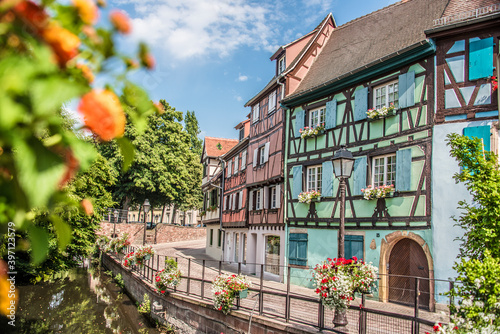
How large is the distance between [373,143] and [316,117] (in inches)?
143

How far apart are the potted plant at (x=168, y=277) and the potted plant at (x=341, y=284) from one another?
6922 mm

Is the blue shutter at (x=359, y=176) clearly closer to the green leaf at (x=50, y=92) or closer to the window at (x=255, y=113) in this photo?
the window at (x=255, y=113)

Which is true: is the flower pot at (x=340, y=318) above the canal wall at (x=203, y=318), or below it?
above

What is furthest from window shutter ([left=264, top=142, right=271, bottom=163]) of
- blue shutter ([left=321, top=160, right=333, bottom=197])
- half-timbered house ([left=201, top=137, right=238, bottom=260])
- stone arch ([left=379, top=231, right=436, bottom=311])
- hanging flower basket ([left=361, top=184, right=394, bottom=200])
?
half-timbered house ([left=201, top=137, right=238, bottom=260])

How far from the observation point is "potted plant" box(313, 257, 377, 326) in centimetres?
749

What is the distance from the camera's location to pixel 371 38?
1655cm

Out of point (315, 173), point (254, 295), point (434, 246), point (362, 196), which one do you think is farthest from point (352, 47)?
point (254, 295)

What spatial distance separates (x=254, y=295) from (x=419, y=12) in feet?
40.9

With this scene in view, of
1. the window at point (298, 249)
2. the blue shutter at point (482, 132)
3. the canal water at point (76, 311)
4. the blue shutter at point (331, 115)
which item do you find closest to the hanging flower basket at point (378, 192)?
the blue shutter at point (482, 132)

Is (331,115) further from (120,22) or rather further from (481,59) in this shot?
(120,22)

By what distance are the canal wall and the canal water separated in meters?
0.90

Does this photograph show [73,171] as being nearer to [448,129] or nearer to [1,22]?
[1,22]

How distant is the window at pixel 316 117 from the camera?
1650cm

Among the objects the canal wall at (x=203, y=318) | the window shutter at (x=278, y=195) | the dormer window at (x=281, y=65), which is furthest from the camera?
the dormer window at (x=281, y=65)
